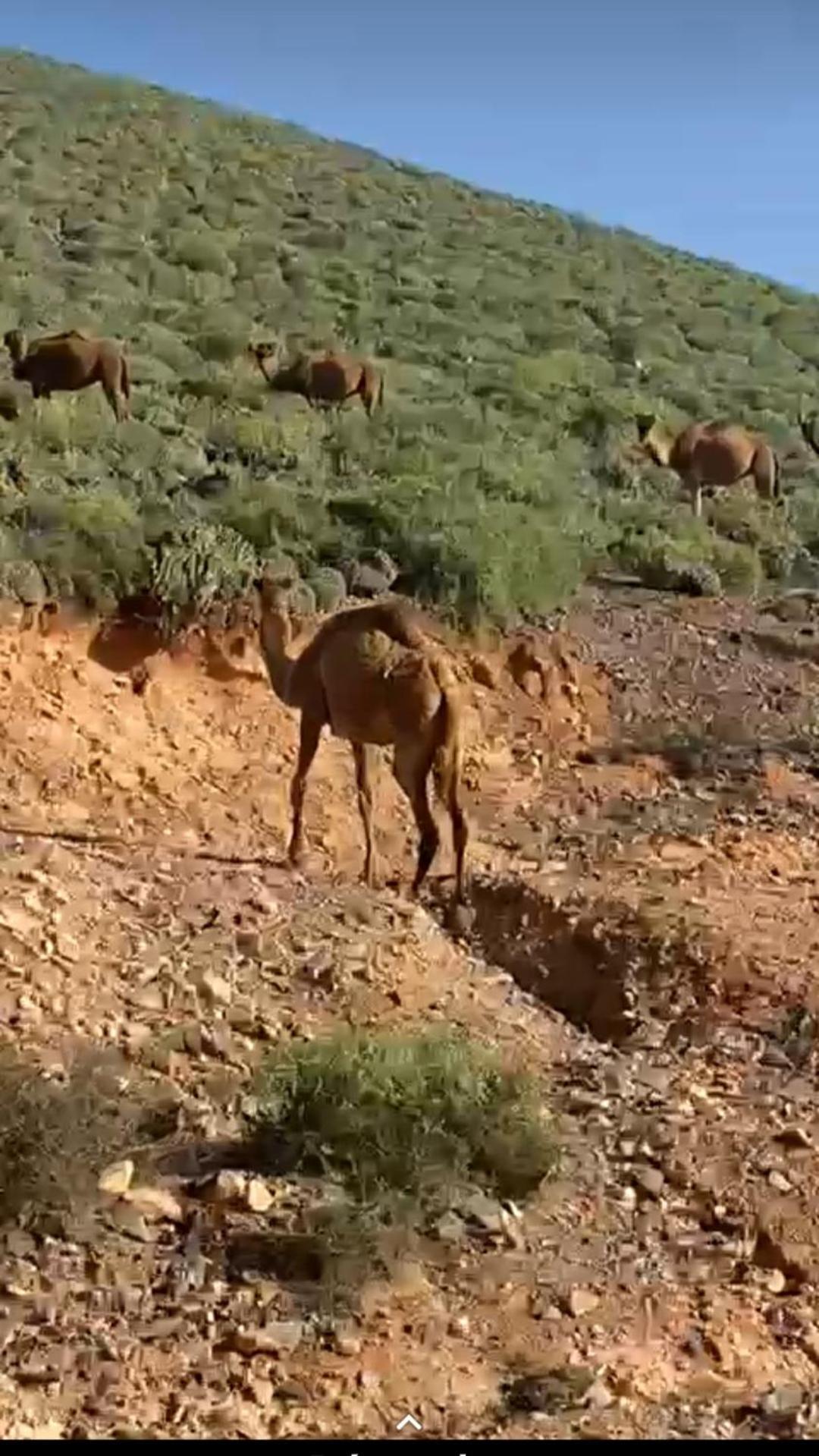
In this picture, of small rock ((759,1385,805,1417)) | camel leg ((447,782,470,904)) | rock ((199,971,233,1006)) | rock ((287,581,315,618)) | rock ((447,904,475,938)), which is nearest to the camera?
small rock ((759,1385,805,1417))

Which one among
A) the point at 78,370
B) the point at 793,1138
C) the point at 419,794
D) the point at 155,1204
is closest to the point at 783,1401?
the point at 793,1138

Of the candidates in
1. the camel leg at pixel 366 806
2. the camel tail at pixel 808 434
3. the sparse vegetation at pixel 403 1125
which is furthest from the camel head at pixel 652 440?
the sparse vegetation at pixel 403 1125

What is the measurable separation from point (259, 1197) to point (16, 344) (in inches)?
547

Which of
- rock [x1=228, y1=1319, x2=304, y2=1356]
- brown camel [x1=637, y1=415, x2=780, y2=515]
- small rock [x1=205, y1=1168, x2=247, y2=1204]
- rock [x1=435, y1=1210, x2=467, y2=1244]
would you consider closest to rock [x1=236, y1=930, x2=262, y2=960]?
small rock [x1=205, y1=1168, x2=247, y2=1204]

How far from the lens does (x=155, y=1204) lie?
7578 mm

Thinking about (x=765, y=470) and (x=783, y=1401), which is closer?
(x=783, y=1401)

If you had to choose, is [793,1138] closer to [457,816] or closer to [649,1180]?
[649,1180]

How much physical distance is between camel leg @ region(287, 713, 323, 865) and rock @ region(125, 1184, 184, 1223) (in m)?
4.09

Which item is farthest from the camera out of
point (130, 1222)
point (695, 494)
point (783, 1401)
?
point (695, 494)

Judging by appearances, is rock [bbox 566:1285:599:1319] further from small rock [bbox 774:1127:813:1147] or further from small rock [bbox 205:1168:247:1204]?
small rock [bbox 774:1127:813:1147]

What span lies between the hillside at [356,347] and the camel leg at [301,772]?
8.40 ft

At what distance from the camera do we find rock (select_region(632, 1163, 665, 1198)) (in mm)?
8219

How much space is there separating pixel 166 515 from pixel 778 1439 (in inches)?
392

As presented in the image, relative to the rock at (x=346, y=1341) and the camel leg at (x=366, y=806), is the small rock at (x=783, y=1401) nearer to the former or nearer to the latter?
the rock at (x=346, y=1341)
